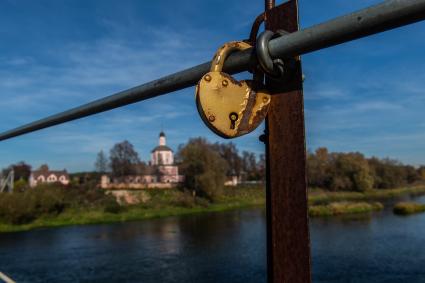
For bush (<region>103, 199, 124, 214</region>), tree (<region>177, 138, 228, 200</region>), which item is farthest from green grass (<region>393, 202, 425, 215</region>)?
bush (<region>103, 199, 124, 214</region>)

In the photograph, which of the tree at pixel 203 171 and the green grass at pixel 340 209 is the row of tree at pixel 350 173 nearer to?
the tree at pixel 203 171

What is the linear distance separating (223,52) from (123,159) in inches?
2988

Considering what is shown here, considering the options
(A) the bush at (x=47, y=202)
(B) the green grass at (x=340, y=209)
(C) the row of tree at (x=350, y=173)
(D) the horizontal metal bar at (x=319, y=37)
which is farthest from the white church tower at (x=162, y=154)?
(D) the horizontal metal bar at (x=319, y=37)

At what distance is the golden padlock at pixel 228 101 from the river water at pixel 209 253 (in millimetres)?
17200

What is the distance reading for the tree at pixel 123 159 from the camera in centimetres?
7350

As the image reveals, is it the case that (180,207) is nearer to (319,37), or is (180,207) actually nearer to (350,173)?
(350,173)

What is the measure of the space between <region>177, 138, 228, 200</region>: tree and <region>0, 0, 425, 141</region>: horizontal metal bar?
55.5 metres

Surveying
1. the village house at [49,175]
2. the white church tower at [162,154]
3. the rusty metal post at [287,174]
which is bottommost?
the rusty metal post at [287,174]

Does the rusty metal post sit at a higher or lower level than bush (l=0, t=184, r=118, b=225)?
higher

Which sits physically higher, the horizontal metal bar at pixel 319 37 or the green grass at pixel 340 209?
the horizontal metal bar at pixel 319 37

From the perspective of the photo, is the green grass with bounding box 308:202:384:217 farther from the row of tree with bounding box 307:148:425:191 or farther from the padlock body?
the padlock body

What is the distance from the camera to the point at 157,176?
7869 cm

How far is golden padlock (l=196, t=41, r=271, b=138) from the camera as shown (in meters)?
1.05

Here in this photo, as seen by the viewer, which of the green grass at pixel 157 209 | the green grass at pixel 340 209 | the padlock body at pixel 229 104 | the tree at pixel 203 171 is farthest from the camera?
the tree at pixel 203 171
